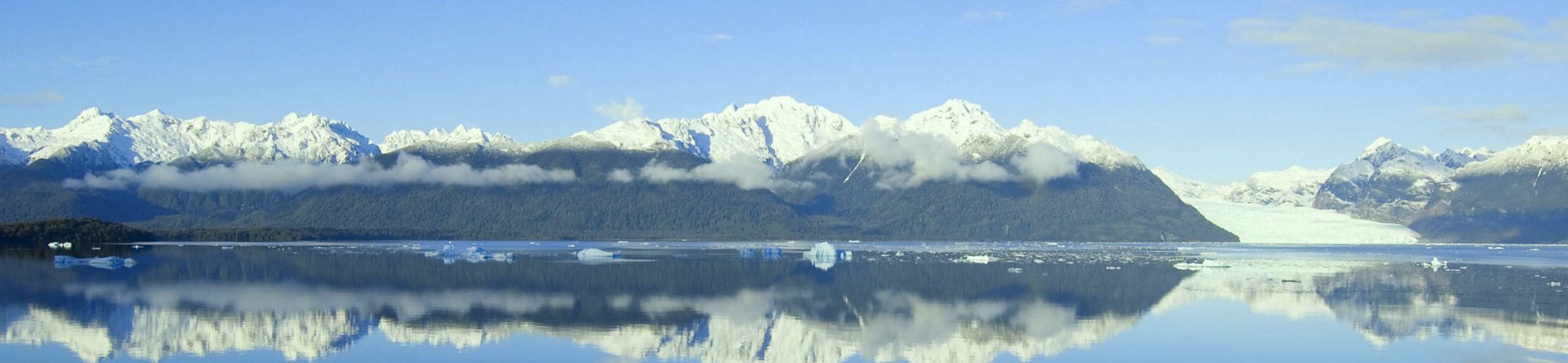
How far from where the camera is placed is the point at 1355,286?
7331 cm

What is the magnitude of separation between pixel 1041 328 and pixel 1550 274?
177ft

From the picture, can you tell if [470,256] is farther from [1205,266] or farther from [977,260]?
[1205,266]

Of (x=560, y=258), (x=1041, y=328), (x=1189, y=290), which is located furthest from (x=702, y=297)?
(x=560, y=258)

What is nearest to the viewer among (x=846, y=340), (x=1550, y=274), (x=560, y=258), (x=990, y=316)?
(x=846, y=340)

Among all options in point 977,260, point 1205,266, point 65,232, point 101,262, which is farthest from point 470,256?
point 65,232

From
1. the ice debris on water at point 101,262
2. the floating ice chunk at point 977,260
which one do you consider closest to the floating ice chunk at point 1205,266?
the floating ice chunk at point 977,260

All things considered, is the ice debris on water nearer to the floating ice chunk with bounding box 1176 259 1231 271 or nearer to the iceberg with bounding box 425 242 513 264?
the iceberg with bounding box 425 242 513 264

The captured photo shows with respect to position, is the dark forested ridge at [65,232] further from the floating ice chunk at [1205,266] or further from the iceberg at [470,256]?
the floating ice chunk at [1205,266]

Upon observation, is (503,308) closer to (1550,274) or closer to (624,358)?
(624,358)

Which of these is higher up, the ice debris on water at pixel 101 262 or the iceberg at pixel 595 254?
the iceberg at pixel 595 254

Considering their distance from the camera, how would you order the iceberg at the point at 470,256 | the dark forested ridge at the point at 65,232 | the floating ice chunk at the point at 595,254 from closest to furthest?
the iceberg at the point at 470,256, the floating ice chunk at the point at 595,254, the dark forested ridge at the point at 65,232

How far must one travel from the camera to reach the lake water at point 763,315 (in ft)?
134

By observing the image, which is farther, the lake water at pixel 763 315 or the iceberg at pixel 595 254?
the iceberg at pixel 595 254

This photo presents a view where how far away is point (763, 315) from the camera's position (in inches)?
2125
